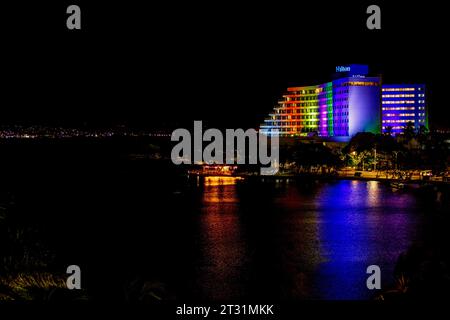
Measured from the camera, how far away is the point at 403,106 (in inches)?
2504

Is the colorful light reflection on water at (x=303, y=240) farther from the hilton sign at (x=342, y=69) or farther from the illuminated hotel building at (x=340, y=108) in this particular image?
the hilton sign at (x=342, y=69)

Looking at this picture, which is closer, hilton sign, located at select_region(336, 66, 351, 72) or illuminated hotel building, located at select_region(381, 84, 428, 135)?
hilton sign, located at select_region(336, 66, 351, 72)

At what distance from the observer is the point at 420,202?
28125 millimetres

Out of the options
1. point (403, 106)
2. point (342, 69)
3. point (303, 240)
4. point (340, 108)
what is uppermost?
point (342, 69)

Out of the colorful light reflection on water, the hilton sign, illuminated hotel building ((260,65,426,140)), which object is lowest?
the colorful light reflection on water

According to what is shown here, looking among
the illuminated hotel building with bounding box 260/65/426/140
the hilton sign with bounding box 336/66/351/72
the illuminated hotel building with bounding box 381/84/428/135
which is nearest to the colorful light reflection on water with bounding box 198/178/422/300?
the illuminated hotel building with bounding box 260/65/426/140

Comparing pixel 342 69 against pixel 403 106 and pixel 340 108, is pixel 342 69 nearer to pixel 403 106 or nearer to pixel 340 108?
pixel 340 108

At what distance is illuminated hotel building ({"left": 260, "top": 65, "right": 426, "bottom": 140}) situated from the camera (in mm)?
55094

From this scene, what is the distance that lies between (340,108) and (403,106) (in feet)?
34.8

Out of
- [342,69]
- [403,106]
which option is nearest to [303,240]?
[342,69]

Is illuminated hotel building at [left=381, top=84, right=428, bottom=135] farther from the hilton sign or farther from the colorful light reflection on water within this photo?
the colorful light reflection on water

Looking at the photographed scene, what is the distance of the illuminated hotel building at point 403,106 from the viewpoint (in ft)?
208

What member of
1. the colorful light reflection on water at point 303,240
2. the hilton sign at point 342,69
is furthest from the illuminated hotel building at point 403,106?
the colorful light reflection on water at point 303,240
